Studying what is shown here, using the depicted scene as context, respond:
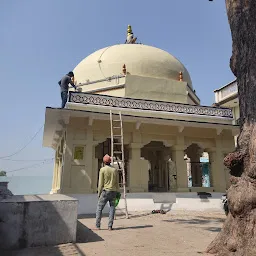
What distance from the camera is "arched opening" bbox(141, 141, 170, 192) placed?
1445cm

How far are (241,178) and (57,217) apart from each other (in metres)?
2.95

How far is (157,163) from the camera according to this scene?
49.8 ft

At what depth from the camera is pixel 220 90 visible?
1841 centimetres

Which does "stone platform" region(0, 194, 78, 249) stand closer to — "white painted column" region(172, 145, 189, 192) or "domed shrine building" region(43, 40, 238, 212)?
"domed shrine building" region(43, 40, 238, 212)

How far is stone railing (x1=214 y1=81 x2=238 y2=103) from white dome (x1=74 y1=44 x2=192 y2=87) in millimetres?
3940

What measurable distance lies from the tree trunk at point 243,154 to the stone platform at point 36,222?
2.27 metres

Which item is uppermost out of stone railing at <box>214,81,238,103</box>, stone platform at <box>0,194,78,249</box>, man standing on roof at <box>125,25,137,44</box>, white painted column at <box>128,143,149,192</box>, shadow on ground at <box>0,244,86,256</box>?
man standing on roof at <box>125,25,137,44</box>

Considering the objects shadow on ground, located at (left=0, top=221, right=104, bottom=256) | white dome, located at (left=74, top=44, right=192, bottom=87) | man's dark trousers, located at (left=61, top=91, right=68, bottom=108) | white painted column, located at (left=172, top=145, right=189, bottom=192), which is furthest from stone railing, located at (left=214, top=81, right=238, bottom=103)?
shadow on ground, located at (left=0, top=221, right=104, bottom=256)

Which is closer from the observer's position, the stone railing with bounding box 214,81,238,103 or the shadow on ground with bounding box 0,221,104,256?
the shadow on ground with bounding box 0,221,104,256

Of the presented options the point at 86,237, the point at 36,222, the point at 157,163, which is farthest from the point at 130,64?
the point at 36,222

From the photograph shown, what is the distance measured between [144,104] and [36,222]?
789 cm

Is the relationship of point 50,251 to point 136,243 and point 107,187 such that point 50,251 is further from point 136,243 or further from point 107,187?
point 107,187

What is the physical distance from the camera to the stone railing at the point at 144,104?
33.9 feet

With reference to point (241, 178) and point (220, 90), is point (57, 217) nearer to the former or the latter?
point (241, 178)
